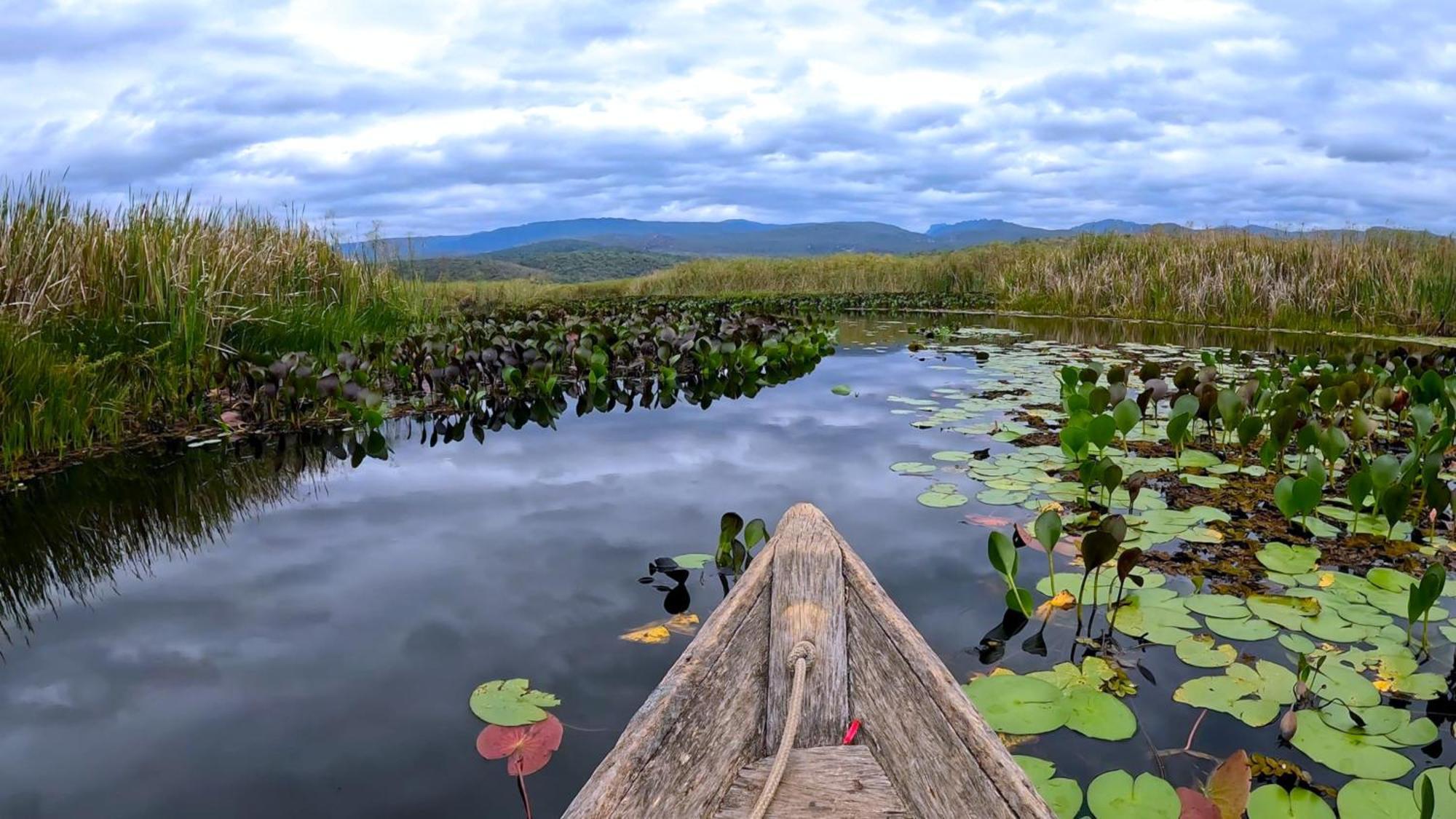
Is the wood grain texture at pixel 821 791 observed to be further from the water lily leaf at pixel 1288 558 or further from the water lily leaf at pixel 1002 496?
the water lily leaf at pixel 1002 496

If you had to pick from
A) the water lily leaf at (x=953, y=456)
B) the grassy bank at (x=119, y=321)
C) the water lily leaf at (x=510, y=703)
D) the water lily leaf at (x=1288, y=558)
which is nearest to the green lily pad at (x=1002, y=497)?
the water lily leaf at (x=953, y=456)

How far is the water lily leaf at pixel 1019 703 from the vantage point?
2205mm

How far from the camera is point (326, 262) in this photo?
9.79 metres

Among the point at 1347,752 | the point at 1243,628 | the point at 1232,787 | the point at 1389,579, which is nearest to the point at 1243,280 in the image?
the point at 1389,579

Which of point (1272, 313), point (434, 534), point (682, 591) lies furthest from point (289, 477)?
point (1272, 313)

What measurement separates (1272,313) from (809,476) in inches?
447

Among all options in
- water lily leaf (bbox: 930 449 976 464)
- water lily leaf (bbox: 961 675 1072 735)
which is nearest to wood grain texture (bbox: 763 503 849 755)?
water lily leaf (bbox: 961 675 1072 735)

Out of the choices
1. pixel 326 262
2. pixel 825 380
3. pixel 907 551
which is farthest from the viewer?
pixel 326 262

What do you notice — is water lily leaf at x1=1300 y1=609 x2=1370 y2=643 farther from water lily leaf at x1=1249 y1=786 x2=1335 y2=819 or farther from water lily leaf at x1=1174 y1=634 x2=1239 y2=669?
water lily leaf at x1=1249 y1=786 x2=1335 y2=819

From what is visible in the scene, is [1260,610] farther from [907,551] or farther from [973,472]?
[973,472]

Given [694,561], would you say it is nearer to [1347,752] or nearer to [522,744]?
[522,744]

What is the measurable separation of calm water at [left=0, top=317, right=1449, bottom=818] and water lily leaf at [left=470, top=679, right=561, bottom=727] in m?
0.06

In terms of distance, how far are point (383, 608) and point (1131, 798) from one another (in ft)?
8.27

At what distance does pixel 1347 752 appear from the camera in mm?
2010
